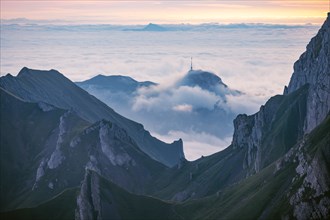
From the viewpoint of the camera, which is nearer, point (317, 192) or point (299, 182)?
point (317, 192)

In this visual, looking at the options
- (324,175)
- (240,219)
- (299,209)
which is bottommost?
(240,219)

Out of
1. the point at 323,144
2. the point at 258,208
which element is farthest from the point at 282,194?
the point at 323,144

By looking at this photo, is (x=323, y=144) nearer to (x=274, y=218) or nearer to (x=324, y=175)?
(x=324, y=175)

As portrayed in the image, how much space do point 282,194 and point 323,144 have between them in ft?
90.7

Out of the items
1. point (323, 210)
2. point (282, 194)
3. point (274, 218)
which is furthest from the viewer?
point (282, 194)

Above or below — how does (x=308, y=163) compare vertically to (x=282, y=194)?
above

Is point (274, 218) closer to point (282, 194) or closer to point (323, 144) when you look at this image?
point (282, 194)

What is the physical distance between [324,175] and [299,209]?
1455 cm

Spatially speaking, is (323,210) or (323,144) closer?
(323,210)

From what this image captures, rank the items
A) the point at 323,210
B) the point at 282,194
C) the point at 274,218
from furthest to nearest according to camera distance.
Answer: the point at 282,194 < the point at 274,218 < the point at 323,210

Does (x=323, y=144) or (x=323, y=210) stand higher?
(x=323, y=144)

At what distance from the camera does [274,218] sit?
179625mm

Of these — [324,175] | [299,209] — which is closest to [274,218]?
[299,209]

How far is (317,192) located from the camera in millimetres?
165750
